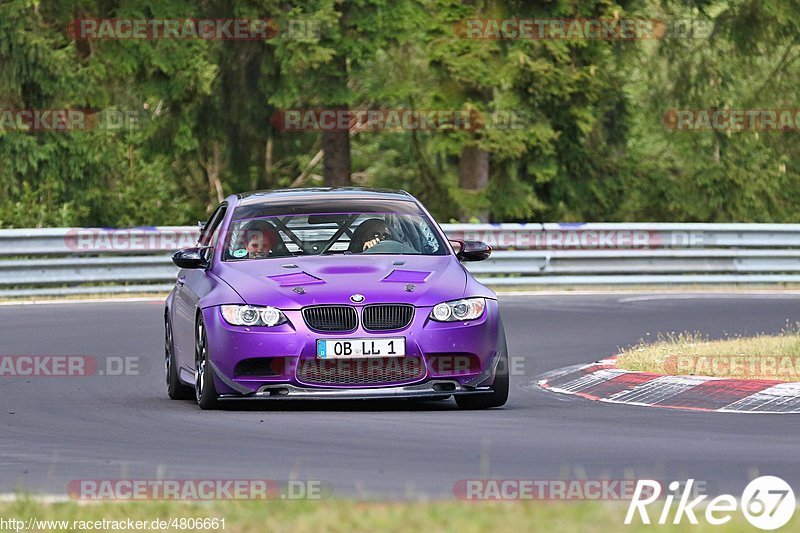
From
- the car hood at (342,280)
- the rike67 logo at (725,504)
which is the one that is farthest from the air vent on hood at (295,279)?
the rike67 logo at (725,504)

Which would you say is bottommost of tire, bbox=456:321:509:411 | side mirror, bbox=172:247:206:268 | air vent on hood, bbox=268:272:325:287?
A: tire, bbox=456:321:509:411

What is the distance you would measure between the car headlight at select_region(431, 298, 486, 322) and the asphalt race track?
25.0 inches

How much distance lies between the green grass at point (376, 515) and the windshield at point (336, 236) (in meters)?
5.37

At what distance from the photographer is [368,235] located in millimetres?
12969

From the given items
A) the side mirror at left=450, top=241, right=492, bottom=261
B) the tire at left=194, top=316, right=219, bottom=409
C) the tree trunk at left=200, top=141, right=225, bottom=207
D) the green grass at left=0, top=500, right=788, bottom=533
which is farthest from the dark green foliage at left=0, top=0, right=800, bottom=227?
the green grass at left=0, top=500, right=788, bottom=533

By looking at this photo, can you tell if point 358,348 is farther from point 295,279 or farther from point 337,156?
point 337,156

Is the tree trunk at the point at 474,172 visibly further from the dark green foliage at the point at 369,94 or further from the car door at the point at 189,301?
the car door at the point at 189,301

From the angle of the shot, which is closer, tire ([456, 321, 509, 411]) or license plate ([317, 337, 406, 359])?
license plate ([317, 337, 406, 359])

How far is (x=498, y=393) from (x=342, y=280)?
4.40 feet

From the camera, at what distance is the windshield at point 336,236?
12.8 m

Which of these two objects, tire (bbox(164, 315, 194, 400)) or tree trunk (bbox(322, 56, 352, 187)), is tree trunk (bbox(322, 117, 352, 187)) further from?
tire (bbox(164, 315, 194, 400))

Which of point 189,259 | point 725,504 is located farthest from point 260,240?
point 725,504

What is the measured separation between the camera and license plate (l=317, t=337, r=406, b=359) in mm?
11500

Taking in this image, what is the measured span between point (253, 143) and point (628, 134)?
9428 mm
